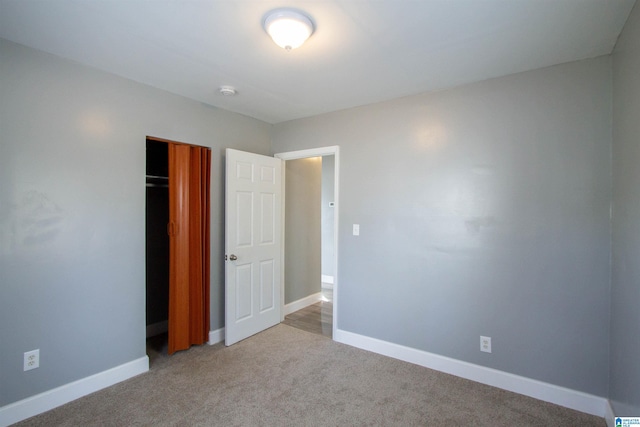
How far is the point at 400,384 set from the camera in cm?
251

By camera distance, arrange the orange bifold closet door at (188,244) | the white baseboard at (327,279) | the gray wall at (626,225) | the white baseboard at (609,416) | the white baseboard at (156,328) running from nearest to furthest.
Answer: the gray wall at (626,225), the white baseboard at (609,416), the orange bifold closet door at (188,244), the white baseboard at (156,328), the white baseboard at (327,279)

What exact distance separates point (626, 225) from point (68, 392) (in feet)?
12.8

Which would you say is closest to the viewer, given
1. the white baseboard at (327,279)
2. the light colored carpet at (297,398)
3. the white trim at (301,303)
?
the light colored carpet at (297,398)

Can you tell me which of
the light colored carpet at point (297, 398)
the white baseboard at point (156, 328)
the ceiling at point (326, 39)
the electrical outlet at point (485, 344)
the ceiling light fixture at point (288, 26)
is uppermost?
the ceiling at point (326, 39)

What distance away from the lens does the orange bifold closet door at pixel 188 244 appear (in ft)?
9.78

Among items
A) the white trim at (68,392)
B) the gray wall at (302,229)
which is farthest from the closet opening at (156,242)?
the gray wall at (302,229)

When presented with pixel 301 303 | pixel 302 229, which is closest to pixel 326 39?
pixel 302 229

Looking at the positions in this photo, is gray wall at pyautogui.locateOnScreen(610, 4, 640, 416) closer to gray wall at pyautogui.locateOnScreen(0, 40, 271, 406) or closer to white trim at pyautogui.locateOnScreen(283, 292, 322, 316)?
white trim at pyautogui.locateOnScreen(283, 292, 322, 316)

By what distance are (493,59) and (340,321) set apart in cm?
280

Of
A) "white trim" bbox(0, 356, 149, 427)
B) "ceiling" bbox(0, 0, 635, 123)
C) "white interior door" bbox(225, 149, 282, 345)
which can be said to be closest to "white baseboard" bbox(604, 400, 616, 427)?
"ceiling" bbox(0, 0, 635, 123)

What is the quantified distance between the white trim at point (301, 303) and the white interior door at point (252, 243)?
1.25ft

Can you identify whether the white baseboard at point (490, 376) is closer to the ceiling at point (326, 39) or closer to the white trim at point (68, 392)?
the white trim at point (68, 392)

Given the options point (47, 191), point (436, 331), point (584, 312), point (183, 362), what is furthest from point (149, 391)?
point (584, 312)

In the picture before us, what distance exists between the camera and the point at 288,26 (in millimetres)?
1726
